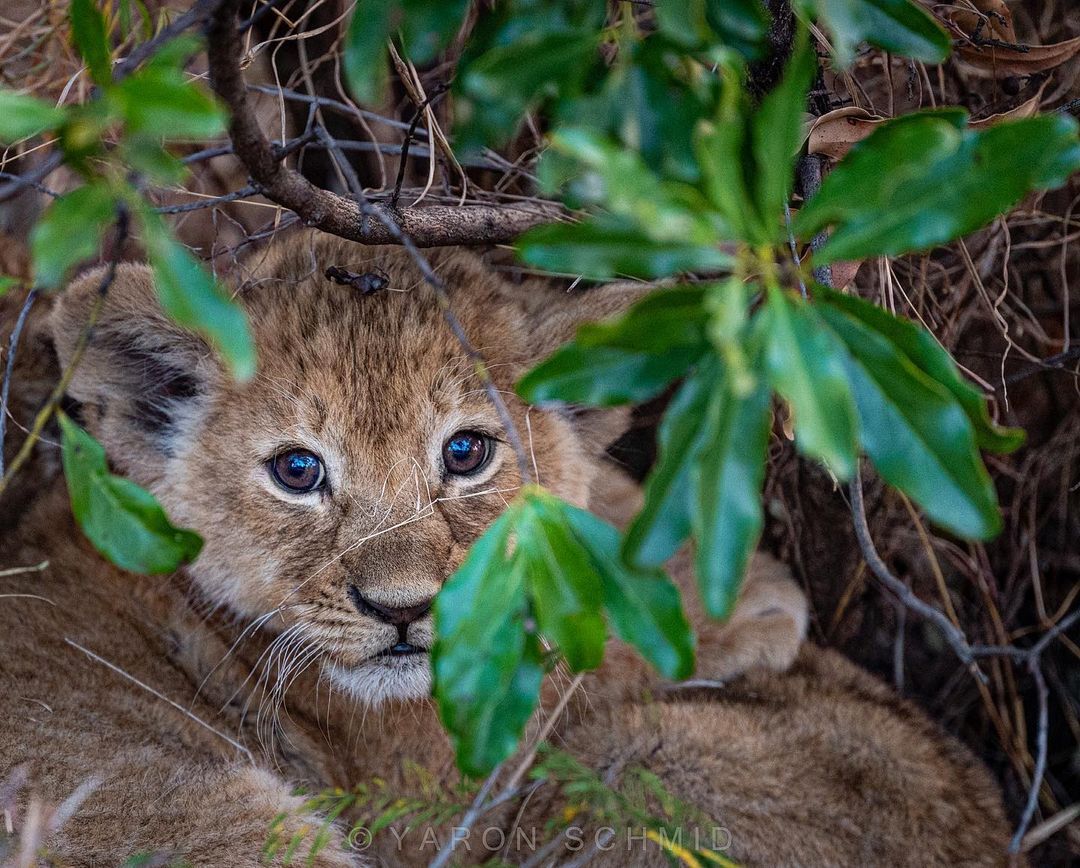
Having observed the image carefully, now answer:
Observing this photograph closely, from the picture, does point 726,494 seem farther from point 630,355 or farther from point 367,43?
point 367,43

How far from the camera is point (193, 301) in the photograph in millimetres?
1272

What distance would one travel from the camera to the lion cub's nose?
238 centimetres

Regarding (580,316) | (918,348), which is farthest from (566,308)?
(918,348)

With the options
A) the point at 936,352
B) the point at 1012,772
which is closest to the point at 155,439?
the point at 936,352

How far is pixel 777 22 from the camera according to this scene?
7.58 ft

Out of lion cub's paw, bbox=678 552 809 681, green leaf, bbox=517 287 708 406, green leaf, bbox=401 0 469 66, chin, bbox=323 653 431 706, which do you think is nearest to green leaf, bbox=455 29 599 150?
green leaf, bbox=401 0 469 66

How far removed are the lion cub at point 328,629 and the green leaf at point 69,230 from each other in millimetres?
1214

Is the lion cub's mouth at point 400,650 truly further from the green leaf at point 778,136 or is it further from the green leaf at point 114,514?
the green leaf at point 778,136

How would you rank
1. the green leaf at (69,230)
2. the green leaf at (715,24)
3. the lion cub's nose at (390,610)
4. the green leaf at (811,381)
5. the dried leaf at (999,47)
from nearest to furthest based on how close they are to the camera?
the green leaf at (811,381)
the green leaf at (69,230)
the green leaf at (715,24)
the lion cub's nose at (390,610)
the dried leaf at (999,47)

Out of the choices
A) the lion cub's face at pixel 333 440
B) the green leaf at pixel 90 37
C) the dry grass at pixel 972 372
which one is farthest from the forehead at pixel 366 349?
the green leaf at pixel 90 37

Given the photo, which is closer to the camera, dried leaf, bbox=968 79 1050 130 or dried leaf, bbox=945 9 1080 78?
dried leaf, bbox=968 79 1050 130

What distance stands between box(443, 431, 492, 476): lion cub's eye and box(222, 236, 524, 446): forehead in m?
0.06

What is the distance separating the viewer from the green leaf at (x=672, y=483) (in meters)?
1.28

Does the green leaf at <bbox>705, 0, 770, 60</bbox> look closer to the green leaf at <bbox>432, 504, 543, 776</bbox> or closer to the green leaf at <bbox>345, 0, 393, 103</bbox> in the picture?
the green leaf at <bbox>345, 0, 393, 103</bbox>
